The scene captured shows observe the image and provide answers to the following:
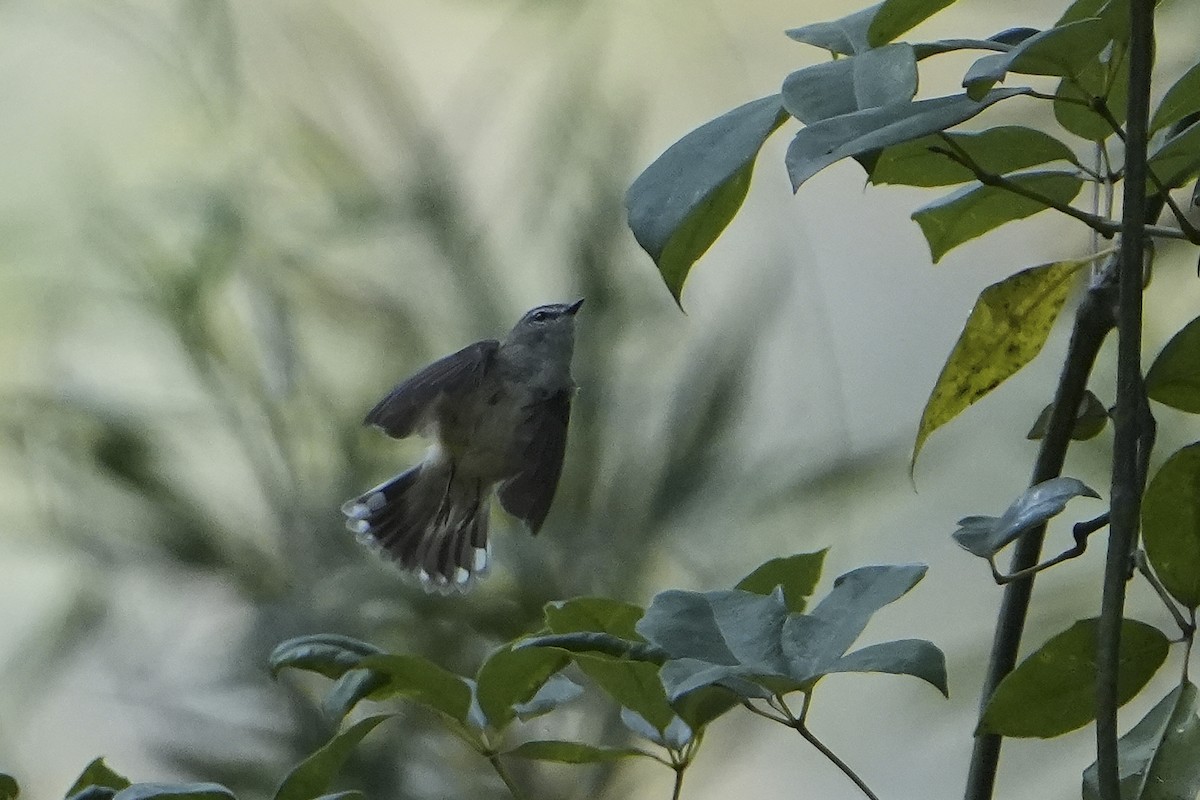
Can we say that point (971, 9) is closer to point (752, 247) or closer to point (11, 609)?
point (752, 247)

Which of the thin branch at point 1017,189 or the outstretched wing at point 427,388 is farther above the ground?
the thin branch at point 1017,189

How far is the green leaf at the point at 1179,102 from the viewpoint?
48cm

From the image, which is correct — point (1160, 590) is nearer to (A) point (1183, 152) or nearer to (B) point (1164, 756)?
(B) point (1164, 756)

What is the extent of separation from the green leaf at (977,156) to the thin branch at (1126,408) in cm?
14

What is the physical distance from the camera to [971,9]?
5.33 feet

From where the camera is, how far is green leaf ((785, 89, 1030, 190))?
0.35 m

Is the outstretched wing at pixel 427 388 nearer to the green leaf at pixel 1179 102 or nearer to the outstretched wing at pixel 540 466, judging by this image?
the outstretched wing at pixel 540 466

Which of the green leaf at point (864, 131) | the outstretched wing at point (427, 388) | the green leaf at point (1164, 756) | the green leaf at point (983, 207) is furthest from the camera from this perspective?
the outstretched wing at point (427, 388)

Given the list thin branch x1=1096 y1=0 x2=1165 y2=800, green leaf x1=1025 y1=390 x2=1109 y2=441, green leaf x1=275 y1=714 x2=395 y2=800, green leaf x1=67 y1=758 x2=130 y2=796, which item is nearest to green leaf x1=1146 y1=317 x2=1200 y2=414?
green leaf x1=1025 y1=390 x2=1109 y2=441

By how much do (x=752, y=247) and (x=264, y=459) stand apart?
70 centimetres

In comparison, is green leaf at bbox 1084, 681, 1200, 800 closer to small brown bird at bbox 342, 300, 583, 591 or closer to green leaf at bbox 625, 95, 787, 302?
green leaf at bbox 625, 95, 787, 302

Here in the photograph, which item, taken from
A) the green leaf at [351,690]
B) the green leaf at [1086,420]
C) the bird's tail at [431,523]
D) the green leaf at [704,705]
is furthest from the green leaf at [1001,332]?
the bird's tail at [431,523]

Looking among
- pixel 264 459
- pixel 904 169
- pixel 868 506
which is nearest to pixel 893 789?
pixel 868 506

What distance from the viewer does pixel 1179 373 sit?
0.49m
